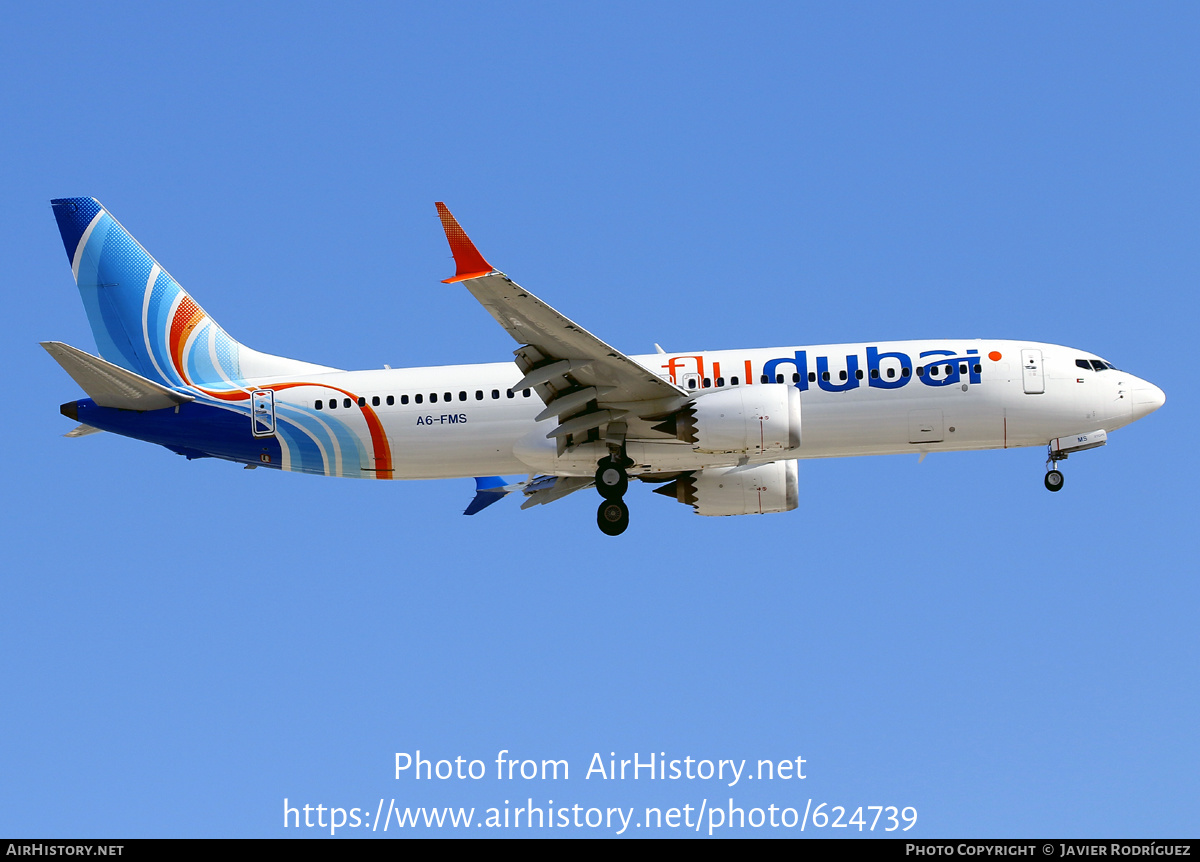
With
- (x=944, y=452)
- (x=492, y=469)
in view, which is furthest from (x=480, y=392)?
(x=944, y=452)

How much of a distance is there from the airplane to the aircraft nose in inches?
1.4

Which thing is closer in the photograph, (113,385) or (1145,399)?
(113,385)

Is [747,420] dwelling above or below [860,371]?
below

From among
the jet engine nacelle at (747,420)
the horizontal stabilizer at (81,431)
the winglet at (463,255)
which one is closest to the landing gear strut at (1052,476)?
the jet engine nacelle at (747,420)

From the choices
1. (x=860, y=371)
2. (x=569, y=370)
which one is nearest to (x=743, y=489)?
(x=860, y=371)

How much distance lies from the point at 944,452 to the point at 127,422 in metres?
20.9

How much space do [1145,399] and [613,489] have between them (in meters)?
13.9

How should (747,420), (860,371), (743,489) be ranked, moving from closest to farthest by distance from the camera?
1. (747,420)
2. (860,371)
3. (743,489)

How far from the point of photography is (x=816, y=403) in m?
34.2

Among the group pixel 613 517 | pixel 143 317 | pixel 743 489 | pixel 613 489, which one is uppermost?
pixel 143 317

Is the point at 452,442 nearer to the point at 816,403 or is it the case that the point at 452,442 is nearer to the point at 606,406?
the point at 606,406

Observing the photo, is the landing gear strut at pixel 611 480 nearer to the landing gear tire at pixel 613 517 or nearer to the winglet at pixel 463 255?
the landing gear tire at pixel 613 517

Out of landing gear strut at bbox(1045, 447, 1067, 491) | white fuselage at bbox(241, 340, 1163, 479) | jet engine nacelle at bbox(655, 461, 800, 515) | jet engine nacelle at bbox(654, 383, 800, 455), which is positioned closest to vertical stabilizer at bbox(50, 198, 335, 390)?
white fuselage at bbox(241, 340, 1163, 479)
